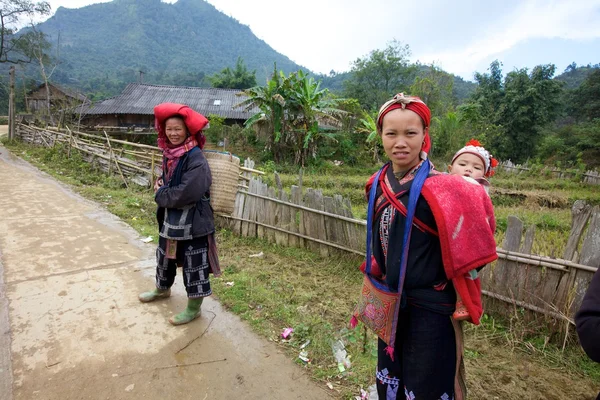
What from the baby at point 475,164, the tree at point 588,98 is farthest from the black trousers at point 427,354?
the tree at point 588,98

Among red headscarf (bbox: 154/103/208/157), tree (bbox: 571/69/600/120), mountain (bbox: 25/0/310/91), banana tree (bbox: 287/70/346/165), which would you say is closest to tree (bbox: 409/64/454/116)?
banana tree (bbox: 287/70/346/165)

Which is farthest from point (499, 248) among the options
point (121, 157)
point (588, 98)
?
point (588, 98)

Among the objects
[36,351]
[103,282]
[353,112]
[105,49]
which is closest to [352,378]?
[36,351]

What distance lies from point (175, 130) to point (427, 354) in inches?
80.5

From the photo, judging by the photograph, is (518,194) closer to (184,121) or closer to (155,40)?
(184,121)

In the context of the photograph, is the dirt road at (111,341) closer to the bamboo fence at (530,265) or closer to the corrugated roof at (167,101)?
the bamboo fence at (530,265)

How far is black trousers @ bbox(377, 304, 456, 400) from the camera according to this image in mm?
1386

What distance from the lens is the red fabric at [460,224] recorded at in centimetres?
124

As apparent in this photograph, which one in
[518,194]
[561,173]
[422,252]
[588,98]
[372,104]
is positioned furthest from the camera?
[372,104]

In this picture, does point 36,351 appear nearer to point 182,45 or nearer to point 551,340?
point 551,340

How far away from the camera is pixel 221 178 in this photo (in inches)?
104

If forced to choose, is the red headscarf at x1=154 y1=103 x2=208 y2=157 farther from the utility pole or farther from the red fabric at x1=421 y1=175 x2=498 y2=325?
the utility pole

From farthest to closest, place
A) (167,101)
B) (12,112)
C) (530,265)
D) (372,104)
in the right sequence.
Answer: (372,104), (167,101), (12,112), (530,265)

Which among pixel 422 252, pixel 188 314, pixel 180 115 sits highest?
pixel 180 115
